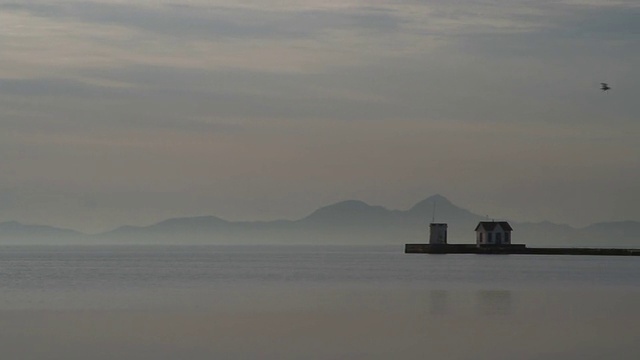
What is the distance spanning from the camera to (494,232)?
116938mm

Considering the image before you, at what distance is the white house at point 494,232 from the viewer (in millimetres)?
115875

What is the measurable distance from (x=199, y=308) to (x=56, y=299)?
916 cm

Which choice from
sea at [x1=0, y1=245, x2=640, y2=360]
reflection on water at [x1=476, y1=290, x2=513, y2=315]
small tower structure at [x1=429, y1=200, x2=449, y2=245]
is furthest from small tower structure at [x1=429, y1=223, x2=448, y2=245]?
reflection on water at [x1=476, y1=290, x2=513, y2=315]

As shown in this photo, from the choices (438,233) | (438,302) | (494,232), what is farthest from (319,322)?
(438,233)

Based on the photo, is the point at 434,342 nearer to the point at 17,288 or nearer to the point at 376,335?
the point at 376,335

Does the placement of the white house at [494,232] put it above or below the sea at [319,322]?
above

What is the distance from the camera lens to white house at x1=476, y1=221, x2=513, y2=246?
380 ft

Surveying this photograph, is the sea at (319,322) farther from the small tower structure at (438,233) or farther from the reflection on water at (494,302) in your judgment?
the small tower structure at (438,233)

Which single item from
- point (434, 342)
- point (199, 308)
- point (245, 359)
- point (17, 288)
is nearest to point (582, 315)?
point (434, 342)

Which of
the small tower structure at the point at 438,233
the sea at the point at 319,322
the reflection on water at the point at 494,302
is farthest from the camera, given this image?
the small tower structure at the point at 438,233

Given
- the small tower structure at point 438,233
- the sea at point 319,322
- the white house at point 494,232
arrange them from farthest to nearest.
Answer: the small tower structure at point 438,233 < the white house at point 494,232 < the sea at point 319,322

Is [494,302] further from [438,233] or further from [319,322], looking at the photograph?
[438,233]

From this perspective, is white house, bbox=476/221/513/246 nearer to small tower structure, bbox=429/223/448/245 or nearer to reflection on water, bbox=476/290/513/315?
small tower structure, bbox=429/223/448/245

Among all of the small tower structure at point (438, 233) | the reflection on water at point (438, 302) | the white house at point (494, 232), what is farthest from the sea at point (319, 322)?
the small tower structure at point (438, 233)
